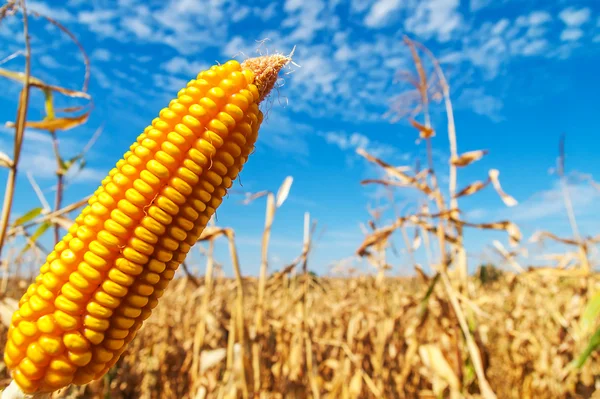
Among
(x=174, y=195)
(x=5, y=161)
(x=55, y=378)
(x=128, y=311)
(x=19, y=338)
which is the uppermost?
(x=5, y=161)

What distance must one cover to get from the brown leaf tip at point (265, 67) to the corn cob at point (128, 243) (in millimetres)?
98

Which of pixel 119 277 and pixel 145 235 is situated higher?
pixel 145 235

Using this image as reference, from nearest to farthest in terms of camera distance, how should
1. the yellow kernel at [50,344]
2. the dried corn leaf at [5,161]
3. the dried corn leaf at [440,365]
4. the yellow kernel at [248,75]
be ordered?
the yellow kernel at [50,344] < the yellow kernel at [248,75] < the dried corn leaf at [5,161] < the dried corn leaf at [440,365]

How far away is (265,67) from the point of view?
1.52 metres

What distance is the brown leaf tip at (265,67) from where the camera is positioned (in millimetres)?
1515

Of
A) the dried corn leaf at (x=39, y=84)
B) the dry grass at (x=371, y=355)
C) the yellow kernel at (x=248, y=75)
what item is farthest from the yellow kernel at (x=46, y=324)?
the dry grass at (x=371, y=355)

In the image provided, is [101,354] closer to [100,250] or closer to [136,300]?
[136,300]

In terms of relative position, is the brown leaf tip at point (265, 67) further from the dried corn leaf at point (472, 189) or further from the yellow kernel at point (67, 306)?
the dried corn leaf at point (472, 189)

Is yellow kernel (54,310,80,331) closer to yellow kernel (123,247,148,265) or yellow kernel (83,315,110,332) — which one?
yellow kernel (83,315,110,332)

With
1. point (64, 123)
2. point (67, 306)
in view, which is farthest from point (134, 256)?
point (64, 123)

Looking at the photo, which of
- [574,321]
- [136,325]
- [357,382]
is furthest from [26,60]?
[574,321]

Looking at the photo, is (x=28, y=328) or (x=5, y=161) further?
(x=5, y=161)

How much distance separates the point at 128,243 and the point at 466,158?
166 inches

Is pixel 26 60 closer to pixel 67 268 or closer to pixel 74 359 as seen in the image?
pixel 67 268
